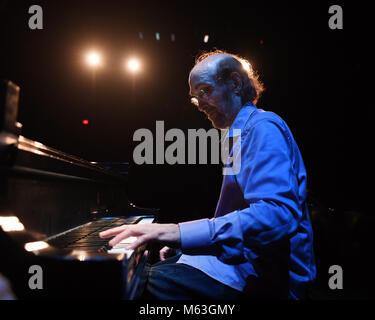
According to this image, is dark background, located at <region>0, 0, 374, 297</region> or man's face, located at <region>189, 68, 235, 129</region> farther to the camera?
dark background, located at <region>0, 0, 374, 297</region>

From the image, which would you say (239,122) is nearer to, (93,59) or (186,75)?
(93,59)

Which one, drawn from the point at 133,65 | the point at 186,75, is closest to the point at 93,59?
the point at 133,65

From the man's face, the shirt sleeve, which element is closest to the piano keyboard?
the shirt sleeve

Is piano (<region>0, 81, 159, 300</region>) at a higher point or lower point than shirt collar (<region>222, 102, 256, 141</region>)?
lower

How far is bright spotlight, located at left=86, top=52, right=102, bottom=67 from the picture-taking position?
4.34 meters

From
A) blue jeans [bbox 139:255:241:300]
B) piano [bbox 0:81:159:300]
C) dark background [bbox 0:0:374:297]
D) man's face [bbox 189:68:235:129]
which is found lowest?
blue jeans [bbox 139:255:241:300]

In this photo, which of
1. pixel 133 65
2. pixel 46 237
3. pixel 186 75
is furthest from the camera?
pixel 186 75

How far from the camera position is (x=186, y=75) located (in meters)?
5.46

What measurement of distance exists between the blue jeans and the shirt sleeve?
0.30 m

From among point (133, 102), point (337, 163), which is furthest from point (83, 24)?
point (337, 163)

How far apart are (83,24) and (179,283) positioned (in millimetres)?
4282

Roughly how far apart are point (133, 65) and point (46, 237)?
4331 mm

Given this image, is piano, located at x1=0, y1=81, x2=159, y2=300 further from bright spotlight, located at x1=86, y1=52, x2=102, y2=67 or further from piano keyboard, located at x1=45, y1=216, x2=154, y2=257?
bright spotlight, located at x1=86, y1=52, x2=102, y2=67
